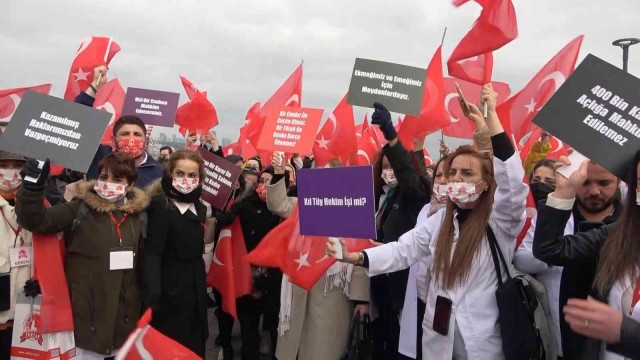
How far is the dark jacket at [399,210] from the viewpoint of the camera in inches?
140

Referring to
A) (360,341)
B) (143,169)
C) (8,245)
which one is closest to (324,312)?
(360,341)

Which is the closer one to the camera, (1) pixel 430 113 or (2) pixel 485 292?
(2) pixel 485 292

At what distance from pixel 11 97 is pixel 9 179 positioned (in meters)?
3.00

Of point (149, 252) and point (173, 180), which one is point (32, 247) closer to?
point (149, 252)

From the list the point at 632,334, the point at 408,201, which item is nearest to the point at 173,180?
the point at 408,201

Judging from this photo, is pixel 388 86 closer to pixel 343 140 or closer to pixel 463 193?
pixel 343 140

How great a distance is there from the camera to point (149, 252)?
3.41m

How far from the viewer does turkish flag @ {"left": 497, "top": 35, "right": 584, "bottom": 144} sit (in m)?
4.90

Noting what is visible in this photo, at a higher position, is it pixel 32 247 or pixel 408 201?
pixel 408 201

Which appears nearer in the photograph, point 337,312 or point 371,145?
point 337,312

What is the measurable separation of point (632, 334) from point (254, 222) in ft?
11.3

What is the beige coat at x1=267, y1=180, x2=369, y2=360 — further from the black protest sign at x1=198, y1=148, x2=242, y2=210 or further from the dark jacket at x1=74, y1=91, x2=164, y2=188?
the dark jacket at x1=74, y1=91, x2=164, y2=188

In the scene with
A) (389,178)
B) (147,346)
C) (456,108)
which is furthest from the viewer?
(456,108)

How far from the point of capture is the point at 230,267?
15.0 ft
